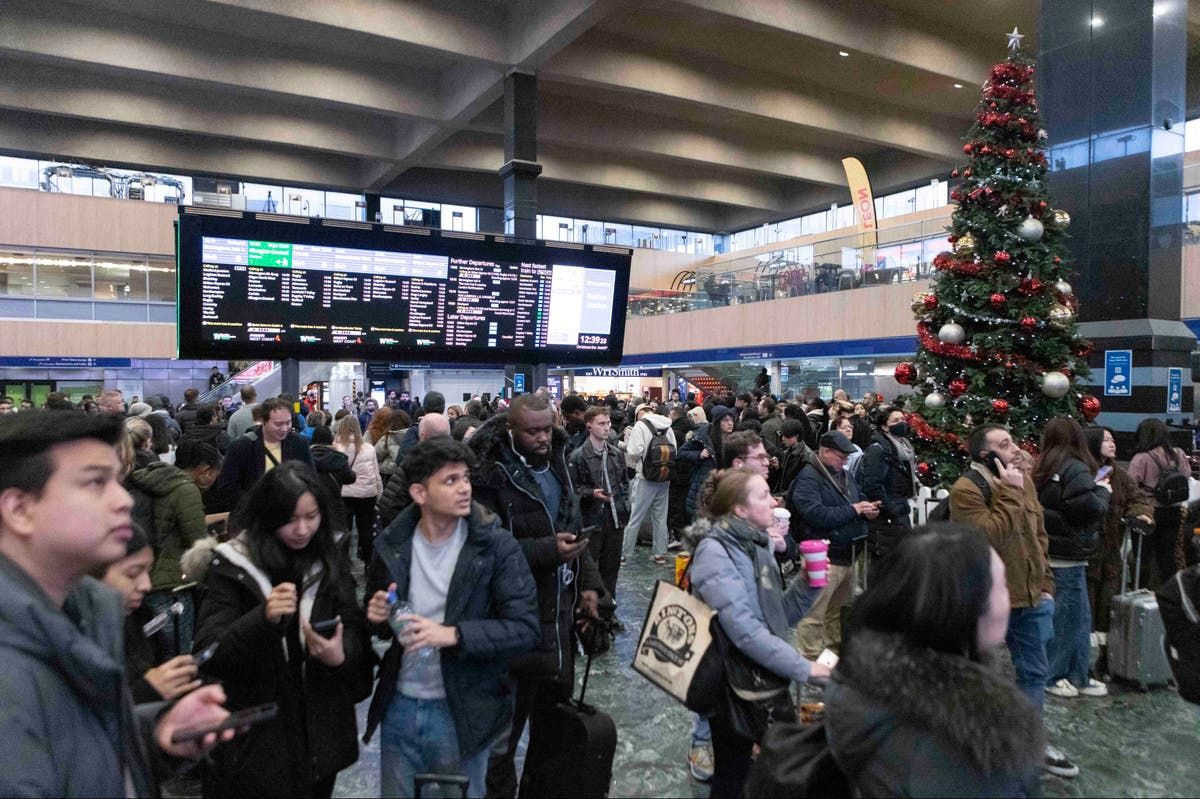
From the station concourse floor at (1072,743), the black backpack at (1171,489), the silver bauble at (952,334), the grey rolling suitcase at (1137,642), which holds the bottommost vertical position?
the station concourse floor at (1072,743)

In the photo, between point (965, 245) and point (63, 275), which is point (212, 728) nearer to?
point (965, 245)

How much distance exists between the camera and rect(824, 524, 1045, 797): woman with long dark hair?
4.56 ft

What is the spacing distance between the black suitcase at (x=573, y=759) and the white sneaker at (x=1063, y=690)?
11.1 feet

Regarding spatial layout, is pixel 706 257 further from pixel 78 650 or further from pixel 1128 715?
pixel 78 650

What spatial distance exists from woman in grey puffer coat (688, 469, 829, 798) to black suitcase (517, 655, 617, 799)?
1.39 ft

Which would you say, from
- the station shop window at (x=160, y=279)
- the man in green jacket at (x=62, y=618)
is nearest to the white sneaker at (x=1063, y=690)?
the man in green jacket at (x=62, y=618)

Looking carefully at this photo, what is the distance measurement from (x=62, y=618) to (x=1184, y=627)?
3.49 meters

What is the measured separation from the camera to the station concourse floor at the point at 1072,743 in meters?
3.57

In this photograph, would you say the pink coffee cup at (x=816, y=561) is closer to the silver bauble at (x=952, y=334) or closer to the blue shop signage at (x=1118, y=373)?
the silver bauble at (x=952, y=334)

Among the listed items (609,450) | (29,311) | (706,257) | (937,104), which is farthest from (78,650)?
(706,257)

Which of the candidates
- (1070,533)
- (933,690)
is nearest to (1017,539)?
(1070,533)

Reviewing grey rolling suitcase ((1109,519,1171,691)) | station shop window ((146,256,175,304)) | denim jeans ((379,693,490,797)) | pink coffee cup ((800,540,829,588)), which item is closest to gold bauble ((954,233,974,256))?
grey rolling suitcase ((1109,519,1171,691))

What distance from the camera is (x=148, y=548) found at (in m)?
2.26

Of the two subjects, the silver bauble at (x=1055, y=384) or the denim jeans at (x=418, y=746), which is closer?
the denim jeans at (x=418, y=746)
